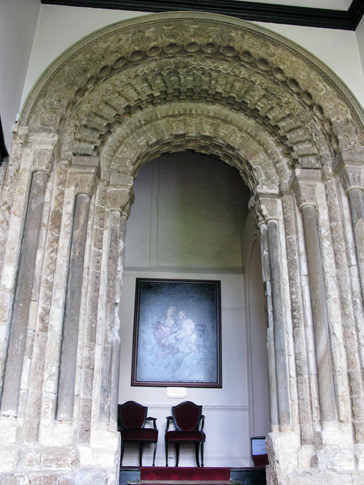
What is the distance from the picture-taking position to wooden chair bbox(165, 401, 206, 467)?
5852mm

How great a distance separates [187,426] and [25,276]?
369 centimetres

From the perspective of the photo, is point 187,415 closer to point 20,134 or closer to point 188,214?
point 188,214

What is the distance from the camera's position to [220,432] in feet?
21.2

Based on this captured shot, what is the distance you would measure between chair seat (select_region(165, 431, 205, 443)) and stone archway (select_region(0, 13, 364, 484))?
225cm

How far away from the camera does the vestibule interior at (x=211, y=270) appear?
646cm

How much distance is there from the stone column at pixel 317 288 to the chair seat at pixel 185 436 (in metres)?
2.60

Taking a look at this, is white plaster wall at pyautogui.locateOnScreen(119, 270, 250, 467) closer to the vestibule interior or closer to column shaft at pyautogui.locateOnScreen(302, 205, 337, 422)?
the vestibule interior

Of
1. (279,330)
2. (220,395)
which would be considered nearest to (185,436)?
(220,395)

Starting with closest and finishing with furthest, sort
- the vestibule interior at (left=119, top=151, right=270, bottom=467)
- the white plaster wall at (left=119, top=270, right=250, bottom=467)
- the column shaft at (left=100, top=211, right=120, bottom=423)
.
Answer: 1. the column shaft at (left=100, top=211, right=120, bottom=423)
2. the white plaster wall at (left=119, top=270, right=250, bottom=467)
3. the vestibule interior at (left=119, top=151, right=270, bottom=467)

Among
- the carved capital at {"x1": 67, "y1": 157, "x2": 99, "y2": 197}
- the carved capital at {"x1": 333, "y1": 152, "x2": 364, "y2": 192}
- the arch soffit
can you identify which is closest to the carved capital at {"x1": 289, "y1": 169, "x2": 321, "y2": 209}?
the arch soffit

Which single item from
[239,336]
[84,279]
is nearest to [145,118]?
[84,279]

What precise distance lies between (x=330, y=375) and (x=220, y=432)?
3.22m

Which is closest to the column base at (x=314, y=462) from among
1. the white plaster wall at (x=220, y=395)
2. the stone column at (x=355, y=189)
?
the stone column at (x=355, y=189)

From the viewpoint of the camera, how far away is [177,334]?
274 inches
